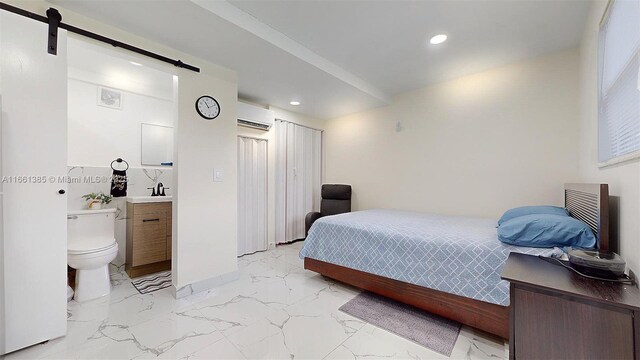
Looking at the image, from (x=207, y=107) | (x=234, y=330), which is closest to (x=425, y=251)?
(x=234, y=330)

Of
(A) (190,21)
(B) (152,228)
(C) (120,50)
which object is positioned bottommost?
(B) (152,228)

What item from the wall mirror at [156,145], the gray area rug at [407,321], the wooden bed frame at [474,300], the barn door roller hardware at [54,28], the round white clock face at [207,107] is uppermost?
the barn door roller hardware at [54,28]

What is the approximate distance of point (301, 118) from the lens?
14.7ft

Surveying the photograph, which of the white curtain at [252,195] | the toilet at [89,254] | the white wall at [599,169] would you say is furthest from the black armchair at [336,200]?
the white wall at [599,169]

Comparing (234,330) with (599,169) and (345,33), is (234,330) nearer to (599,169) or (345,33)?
(345,33)

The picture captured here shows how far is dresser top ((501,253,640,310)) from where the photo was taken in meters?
0.83

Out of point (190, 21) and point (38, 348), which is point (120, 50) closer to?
point (190, 21)

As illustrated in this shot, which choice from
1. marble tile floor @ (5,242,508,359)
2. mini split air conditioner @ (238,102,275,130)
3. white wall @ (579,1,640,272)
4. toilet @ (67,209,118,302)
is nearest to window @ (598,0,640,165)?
white wall @ (579,1,640,272)

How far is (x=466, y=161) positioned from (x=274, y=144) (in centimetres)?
292

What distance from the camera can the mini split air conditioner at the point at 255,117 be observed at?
3.39 m

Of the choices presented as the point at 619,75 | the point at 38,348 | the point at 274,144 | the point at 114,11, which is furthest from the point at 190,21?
the point at 619,75

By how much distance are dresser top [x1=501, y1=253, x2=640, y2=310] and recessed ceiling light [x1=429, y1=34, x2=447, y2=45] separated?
2.12 m

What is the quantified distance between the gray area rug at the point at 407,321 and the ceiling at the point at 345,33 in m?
2.53

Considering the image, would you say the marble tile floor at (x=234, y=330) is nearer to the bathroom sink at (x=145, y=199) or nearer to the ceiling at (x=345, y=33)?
the bathroom sink at (x=145, y=199)
